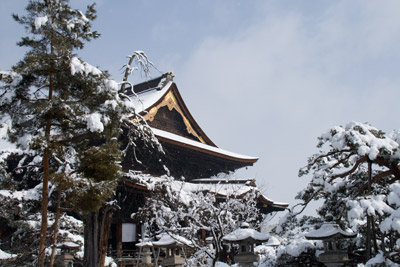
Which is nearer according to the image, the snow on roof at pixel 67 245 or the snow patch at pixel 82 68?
the snow patch at pixel 82 68

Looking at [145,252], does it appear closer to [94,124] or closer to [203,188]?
[203,188]

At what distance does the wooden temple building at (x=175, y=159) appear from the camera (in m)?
15.7

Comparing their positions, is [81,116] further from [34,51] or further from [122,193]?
[122,193]

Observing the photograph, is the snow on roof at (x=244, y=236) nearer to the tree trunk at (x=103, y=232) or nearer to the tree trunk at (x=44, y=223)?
the tree trunk at (x=103, y=232)

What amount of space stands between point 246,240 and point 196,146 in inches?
383

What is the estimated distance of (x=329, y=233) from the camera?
28.5ft

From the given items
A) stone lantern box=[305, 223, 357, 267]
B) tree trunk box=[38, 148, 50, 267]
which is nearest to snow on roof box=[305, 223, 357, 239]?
stone lantern box=[305, 223, 357, 267]

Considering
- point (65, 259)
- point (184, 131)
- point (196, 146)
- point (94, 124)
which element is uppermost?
point (184, 131)

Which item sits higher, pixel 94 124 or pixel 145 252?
pixel 94 124

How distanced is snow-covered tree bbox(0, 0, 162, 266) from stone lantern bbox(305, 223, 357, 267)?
15.6 ft

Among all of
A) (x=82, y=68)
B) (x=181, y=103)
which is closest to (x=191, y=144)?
(x=181, y=103)

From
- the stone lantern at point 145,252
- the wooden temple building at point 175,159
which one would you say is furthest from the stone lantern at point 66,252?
the wooden temple building at point 175,159

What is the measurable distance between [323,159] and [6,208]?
851cm

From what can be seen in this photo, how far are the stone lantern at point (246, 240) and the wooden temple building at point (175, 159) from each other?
5889mm
